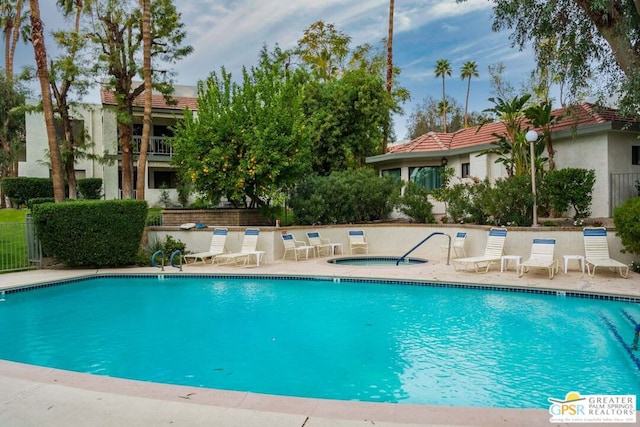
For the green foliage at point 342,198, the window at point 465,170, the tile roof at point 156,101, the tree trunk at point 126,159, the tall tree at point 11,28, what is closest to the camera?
the green foliage at point 342,198

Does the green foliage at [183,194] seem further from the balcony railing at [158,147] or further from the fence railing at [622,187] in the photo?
the fence railing at [622,187]

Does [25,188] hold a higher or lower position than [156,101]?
lower

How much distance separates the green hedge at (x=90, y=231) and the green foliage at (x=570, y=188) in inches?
547

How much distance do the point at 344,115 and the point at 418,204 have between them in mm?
8500

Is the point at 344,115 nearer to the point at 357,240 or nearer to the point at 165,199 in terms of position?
the point at 357,240

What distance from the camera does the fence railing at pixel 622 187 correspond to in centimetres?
1730

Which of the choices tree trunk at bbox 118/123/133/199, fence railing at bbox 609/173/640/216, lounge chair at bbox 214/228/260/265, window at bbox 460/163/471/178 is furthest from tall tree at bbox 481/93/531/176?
tree trunk at bbox 118/123/133/199

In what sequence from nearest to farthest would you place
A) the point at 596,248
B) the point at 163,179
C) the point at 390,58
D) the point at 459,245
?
the point at 596,248, the point at 459,245, the point at 390,58, the point at 163,179

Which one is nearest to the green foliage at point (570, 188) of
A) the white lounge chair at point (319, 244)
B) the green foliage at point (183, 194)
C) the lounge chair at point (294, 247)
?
the white lounge chair at point (319, 244)

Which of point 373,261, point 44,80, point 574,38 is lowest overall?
point 373,261

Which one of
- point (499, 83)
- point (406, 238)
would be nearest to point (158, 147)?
point (406, 238)

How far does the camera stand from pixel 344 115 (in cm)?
2536

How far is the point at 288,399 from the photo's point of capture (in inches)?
184

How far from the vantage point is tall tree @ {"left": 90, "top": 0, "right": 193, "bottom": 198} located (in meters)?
21.3
